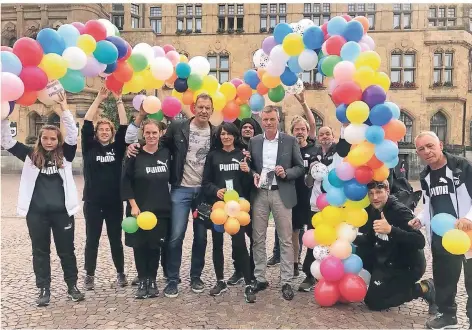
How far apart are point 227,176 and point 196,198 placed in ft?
1.68

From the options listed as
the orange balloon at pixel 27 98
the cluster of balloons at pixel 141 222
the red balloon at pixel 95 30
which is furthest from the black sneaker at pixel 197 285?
the red balloon at pixel 95 30

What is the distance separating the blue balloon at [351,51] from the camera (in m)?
4.48

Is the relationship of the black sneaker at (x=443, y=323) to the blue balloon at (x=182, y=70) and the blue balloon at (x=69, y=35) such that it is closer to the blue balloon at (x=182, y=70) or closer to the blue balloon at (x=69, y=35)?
the blue balloon at (x=182, y=70)

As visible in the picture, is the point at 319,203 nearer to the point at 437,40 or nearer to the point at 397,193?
the point at 397,193

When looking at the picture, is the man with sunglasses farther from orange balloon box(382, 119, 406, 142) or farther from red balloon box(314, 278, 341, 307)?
orange balloon box(382, 119, 406, 142)

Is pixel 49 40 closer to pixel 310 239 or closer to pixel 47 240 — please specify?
pixel 47 240

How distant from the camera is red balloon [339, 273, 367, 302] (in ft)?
14.2

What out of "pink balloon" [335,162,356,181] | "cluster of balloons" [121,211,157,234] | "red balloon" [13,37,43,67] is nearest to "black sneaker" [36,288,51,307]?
"cluster of balloons" [121,211,157,234]

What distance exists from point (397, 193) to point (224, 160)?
2.04m

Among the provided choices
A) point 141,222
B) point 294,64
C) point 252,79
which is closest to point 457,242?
point 294,64

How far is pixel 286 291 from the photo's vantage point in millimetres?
4723

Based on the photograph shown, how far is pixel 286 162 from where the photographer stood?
4.86 metres

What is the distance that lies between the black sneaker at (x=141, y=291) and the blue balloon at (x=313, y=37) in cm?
339

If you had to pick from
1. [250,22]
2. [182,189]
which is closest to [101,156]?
[182,189]
